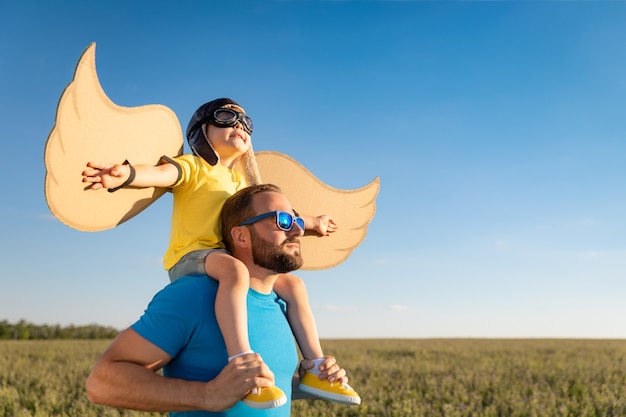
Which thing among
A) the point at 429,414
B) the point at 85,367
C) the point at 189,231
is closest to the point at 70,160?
the point at 189,231

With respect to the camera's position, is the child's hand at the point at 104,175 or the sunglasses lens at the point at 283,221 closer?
the child's hand at the point at 104,175

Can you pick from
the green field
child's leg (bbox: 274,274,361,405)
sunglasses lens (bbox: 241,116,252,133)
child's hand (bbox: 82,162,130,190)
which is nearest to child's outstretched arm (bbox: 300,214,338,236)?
child's leg (bbox: 274,274,361,405)

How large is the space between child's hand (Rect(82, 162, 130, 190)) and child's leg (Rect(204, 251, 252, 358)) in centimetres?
64

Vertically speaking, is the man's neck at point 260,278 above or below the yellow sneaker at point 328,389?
above

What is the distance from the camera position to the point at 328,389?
3514 mm

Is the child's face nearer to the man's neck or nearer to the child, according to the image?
the child

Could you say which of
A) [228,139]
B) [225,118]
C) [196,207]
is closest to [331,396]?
[196,207]

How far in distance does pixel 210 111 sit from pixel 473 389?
9.15m

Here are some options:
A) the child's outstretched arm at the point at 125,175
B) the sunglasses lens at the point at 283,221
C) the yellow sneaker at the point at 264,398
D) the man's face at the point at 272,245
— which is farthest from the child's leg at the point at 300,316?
the child's outstretched arm at the point at 125,175

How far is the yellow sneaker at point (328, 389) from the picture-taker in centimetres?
346

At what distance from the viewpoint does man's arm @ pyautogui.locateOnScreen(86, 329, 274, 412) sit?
2.85 m

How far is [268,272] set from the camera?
3449 mm

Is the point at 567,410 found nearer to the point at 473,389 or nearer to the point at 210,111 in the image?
the point at 473,389

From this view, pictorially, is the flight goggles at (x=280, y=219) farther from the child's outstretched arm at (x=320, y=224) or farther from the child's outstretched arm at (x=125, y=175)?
the child's outstretched arm at (x=320, y=224)
